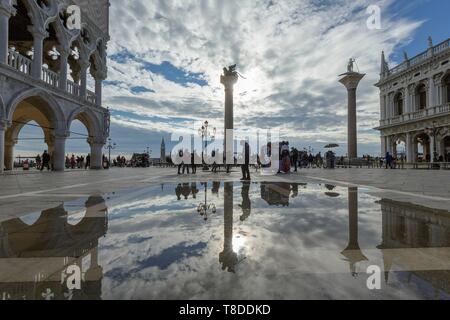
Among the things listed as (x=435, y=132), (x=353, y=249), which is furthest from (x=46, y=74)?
(x=435, y=132)

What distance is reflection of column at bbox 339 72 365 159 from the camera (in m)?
37.9

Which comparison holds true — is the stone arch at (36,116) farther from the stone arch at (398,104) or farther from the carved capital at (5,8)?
the stone arch at (398,104)

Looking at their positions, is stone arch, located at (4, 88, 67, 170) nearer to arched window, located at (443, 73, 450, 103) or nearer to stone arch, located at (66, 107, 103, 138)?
stone arch, located at (66, 107, 103, 138)

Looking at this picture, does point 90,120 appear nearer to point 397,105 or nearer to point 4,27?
point 4,27

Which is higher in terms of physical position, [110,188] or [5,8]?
[5,8]

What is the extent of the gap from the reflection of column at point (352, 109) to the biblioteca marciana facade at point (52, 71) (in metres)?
31.0

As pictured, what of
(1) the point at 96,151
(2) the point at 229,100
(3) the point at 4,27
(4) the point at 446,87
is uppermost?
(4) the point at 446,87

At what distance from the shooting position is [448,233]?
2.97 meters

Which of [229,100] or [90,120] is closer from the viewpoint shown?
[90,120]

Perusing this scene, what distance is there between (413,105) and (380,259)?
139 ft

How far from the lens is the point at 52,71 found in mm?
18797

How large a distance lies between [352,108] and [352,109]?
0.15 m

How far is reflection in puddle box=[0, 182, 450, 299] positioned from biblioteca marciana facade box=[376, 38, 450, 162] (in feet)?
112
